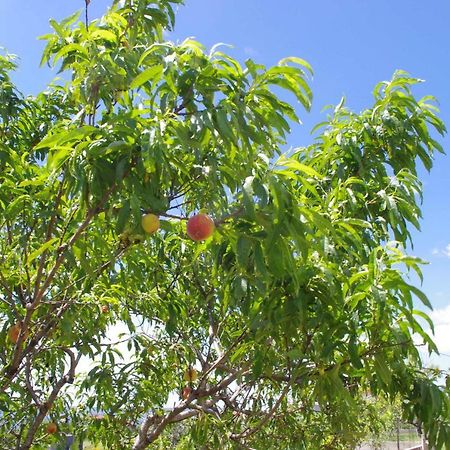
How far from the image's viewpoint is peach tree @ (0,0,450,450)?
1.59m

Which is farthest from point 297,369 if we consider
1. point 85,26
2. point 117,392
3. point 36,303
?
point 117,392

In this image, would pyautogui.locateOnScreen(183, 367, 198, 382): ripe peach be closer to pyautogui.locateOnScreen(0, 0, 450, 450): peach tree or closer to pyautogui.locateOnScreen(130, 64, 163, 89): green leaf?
pyautogui.locateOnScreen(0, 0, 450, 450): peach tree

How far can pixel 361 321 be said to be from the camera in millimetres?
2000

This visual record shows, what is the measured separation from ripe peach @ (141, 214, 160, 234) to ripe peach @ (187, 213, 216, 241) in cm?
13

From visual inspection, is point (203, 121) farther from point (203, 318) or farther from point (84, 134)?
point (203, 318)

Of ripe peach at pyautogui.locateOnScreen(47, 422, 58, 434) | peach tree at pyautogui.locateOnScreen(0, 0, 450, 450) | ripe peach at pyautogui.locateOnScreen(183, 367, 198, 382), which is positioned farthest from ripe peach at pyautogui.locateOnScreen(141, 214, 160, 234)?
ripe peach at pyautogui.locateOnScreen(47, 422, 58, 434)

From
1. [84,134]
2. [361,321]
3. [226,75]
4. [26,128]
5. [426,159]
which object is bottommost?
[361,321]

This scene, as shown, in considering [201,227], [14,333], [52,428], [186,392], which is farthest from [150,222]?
[52,428]

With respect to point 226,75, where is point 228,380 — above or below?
below

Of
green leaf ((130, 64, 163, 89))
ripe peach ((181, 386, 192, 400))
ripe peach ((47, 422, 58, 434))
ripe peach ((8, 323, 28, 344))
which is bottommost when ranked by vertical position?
ripe peach ((47, 422, 58, 434))

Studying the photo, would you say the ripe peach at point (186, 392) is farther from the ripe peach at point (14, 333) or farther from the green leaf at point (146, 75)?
the green leaf at point (146, 75)

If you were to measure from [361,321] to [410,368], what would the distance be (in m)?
0.56

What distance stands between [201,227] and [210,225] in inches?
1.3

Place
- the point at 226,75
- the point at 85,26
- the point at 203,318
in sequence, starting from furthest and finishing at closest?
the point at 203,318 < the point at 85,26 < the point at 226,75
